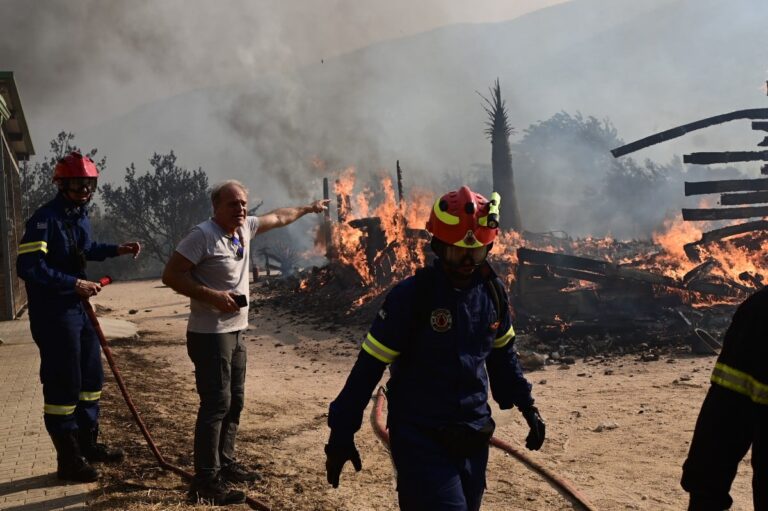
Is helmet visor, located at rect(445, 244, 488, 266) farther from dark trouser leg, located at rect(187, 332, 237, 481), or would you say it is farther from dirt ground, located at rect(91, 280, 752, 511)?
dirt ground, located at rect(91, 280, 752, 511)

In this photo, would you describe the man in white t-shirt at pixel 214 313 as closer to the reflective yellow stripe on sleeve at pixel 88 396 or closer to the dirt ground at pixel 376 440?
the dirt ground at pixel 376 440

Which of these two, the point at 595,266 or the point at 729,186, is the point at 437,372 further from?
the point at 729,186

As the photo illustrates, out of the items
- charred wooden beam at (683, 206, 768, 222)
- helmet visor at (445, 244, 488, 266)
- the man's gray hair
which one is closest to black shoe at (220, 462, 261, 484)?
the man's gray hair

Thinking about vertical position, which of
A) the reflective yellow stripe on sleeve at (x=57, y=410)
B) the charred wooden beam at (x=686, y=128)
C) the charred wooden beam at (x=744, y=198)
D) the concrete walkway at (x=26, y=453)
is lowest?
the concrete walkway at (x=26, y=453)

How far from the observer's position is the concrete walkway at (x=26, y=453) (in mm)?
4595

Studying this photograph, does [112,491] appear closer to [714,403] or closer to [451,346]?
[451,346]

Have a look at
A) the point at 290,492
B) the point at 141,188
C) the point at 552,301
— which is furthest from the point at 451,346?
the point at 141,188

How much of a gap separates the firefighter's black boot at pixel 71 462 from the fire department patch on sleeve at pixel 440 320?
325 cm

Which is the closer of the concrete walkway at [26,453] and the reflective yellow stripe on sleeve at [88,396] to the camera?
the concrete walkway at [26,453]

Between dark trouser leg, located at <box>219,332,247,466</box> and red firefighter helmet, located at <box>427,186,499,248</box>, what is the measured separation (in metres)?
2.21

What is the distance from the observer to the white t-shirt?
14.9ft

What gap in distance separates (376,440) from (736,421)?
4800mm

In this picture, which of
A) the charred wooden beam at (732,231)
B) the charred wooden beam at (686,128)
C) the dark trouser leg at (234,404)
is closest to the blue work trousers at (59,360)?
the dark trouser leg at (234,404)

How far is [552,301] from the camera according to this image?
14438mm
